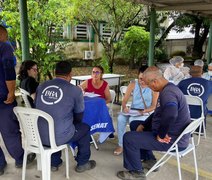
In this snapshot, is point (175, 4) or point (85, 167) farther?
point (175, 4)

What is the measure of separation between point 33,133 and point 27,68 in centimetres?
121

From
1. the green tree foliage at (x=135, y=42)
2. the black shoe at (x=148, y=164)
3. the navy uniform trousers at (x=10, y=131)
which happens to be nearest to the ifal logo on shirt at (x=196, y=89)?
the black shoe at (x=148, y=164)

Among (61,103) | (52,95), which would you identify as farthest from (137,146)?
(52,95)

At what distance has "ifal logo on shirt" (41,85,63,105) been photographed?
7.73ft

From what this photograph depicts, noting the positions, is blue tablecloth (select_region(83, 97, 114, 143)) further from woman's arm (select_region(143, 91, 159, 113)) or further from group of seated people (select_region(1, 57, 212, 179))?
woman's arm (select_region(143, 91, 159, 113))

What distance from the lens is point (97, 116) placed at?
317cm

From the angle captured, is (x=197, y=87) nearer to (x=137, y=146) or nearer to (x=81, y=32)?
(x=137, y=146)

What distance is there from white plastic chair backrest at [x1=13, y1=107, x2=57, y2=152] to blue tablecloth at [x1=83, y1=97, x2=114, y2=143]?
30.8 inches

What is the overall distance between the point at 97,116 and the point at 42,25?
359cm

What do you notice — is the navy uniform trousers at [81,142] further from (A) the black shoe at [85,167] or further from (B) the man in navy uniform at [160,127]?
(B) the man in navy uniform at [160,127]

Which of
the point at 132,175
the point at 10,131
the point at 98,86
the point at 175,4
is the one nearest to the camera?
the point at 132,175

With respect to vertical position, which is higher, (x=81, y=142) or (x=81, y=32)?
(x=81, y=32)

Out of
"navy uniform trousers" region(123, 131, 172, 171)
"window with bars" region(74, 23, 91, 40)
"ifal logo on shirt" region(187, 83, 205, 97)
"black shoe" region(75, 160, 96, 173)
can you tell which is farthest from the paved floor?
"window with bars" region(74, 23, 91, 40)

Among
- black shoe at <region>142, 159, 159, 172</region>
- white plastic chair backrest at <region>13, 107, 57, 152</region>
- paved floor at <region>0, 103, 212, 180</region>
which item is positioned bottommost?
paved floor at <region>0, 103, 212, 180</region>
